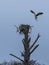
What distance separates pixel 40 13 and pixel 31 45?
192cm

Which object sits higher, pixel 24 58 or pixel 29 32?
pixel 29 32

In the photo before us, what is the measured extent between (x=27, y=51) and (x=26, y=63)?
2.18 ft

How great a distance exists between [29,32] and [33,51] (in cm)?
114

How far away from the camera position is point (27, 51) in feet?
74.1

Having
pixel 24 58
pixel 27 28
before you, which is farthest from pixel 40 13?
pixel 24 58

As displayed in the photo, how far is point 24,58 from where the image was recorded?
22.8m

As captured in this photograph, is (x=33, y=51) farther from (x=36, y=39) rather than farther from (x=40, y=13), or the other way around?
(x=40, y=13)

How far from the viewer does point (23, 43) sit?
22.8 m

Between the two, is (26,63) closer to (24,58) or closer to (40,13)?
(24,58)

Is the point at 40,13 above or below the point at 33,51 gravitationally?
above

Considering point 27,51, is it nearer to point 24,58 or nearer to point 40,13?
point 24,58

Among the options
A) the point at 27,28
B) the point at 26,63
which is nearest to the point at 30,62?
the point at 26,63

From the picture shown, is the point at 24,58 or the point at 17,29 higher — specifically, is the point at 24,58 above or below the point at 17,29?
below

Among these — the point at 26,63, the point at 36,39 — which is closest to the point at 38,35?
the point at 36,39
